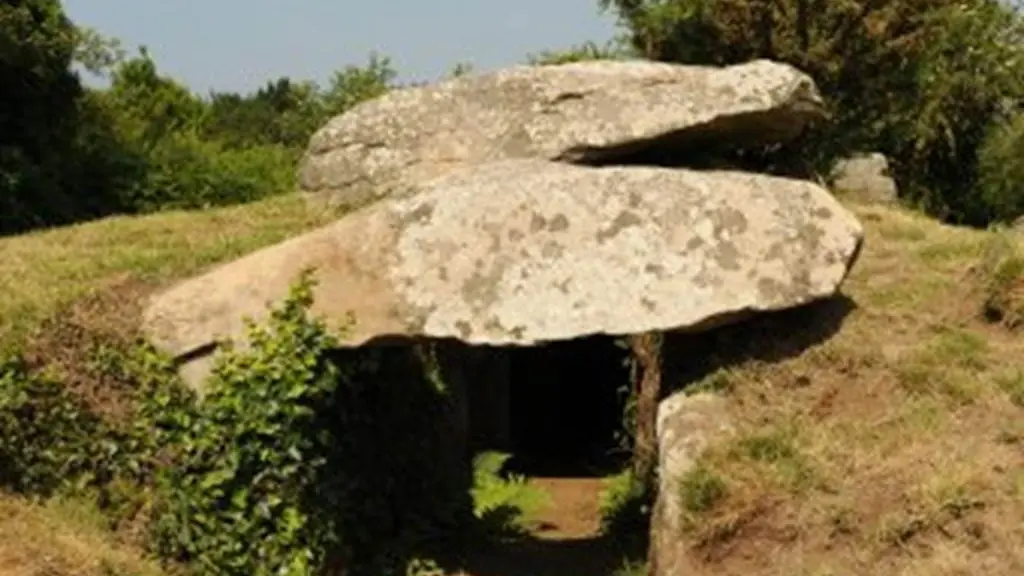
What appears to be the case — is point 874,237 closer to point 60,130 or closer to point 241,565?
point 241,565

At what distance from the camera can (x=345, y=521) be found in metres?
9.20

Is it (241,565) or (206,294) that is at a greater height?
(206,294)

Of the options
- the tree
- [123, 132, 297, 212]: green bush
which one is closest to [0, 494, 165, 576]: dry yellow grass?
the tree

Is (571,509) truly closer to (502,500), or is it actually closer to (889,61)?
(502,500)

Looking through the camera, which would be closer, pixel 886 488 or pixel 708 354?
pixel 886 488

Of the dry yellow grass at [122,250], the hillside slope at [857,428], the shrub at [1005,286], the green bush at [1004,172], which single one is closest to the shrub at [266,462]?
the hillside slope at [857,428]

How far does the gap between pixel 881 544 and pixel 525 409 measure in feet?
37.6

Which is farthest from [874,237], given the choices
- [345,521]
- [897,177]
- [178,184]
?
[897,177]

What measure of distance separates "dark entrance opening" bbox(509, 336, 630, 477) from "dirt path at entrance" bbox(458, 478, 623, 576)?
133 inches

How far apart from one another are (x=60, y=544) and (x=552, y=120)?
224 inches

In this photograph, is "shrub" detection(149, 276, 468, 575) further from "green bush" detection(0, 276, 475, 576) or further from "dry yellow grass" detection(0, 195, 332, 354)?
"dry yellow grass" detection(0, 195, 332, 354)

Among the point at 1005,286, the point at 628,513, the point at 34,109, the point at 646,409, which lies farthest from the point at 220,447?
the point at 34,109

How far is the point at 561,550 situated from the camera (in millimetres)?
11625

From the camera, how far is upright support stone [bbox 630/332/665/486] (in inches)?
456
